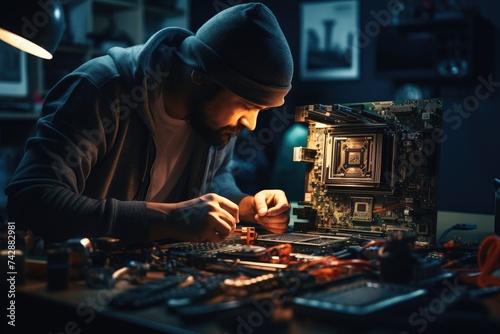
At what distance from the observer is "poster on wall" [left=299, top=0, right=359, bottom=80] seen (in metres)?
4.48

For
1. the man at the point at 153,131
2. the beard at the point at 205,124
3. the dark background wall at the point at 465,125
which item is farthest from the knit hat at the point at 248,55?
the dark background wall at the point at 465,125

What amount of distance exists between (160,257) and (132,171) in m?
0.60

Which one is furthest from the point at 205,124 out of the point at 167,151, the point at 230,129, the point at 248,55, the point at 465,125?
the point at 465,125

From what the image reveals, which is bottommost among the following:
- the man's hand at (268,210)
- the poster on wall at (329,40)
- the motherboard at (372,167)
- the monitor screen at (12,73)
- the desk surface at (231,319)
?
the desk surface at (231,319)

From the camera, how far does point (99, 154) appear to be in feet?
5.35

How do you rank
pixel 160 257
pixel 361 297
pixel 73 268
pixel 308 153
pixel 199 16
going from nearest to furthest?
1. pixel 361 297
2. pixel 73 268
3. pixel 160 257
4. pixel 308 153
5. pixel 199 16

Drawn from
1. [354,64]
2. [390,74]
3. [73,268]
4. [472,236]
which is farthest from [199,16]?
[73,268]

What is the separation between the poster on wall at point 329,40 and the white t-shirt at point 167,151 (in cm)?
287

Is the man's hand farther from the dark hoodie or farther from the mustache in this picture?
the mustache

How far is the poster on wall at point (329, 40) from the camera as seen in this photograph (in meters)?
4.48

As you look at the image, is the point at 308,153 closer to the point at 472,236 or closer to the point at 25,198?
the point at 472,236

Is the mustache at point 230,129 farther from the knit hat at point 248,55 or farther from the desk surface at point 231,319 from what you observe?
the desk surface at point 231,319

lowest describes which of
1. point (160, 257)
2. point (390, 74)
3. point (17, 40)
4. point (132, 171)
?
point (160, 257)

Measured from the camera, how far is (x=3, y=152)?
404 cm
